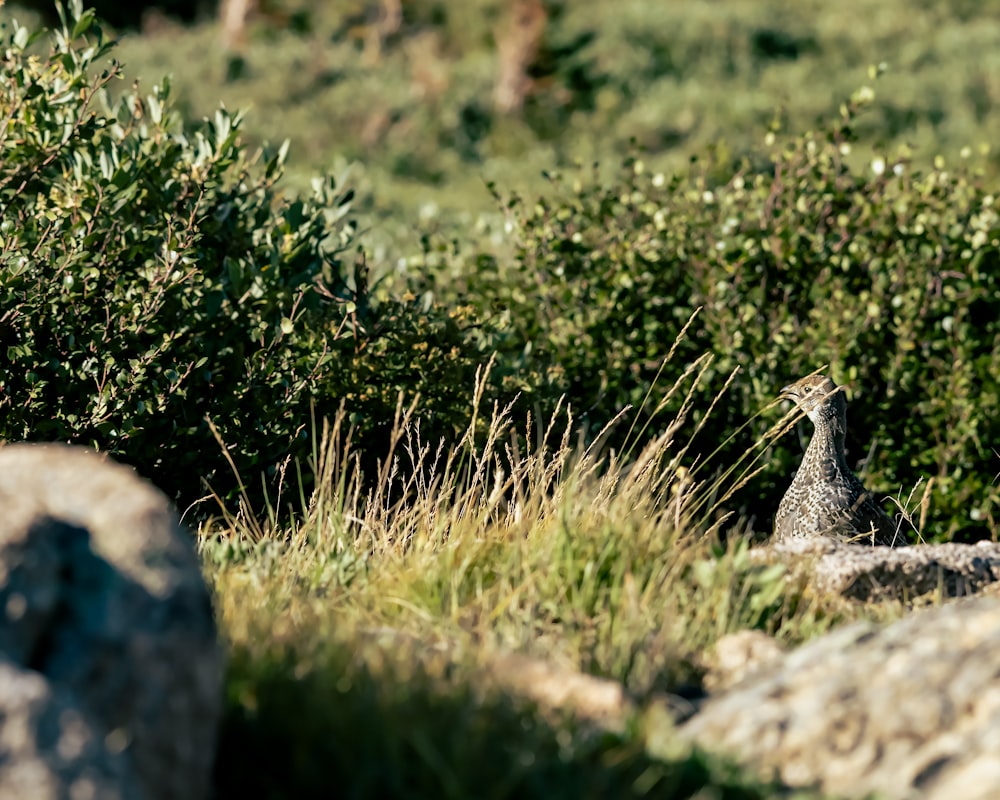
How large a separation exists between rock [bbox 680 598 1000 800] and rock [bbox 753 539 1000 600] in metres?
1.25

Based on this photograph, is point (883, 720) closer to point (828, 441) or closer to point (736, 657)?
point (736, 657)

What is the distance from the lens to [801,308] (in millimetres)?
7488

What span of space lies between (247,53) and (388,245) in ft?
55.4

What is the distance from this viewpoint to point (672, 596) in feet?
12.3

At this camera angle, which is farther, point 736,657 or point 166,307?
point 166,307

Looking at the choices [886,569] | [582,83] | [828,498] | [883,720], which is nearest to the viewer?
[883,720]

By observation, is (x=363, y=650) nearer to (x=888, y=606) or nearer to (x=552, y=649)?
(x=552, y=649)

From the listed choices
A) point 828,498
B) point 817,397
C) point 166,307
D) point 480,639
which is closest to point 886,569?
point 828,498

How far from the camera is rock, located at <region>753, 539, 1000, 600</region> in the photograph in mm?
4441

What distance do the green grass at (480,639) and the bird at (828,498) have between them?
0.76 m

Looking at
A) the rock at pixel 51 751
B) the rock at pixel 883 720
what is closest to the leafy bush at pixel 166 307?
the rock at pixel 883 720

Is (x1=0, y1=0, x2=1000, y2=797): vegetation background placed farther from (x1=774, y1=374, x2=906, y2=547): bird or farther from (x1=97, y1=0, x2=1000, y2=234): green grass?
(x1=97, y1=0, x2=1000, y2=234): green grass

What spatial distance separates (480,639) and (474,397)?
2.05 metres

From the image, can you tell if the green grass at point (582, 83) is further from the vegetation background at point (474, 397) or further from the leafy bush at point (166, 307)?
the leafy bush at point (166, 307)
